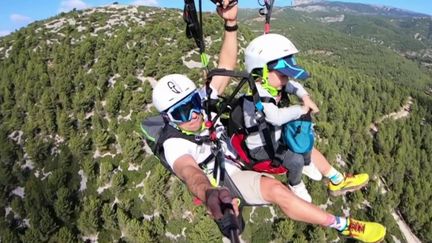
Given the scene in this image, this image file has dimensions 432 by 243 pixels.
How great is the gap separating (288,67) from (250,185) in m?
2.18

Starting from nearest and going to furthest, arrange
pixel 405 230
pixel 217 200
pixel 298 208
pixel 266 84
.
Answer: pixel 217 200 < pixel 298 208 < pixel 266 84 < pixel 405 230

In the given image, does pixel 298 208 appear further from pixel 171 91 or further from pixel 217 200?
pixel 171 91

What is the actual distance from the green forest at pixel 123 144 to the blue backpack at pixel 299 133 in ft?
105

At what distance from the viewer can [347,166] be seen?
62.4m

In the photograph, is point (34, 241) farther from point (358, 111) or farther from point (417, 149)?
point (417, 149)

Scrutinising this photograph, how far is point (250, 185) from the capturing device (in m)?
7.63

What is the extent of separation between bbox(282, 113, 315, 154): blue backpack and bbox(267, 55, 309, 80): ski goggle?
70 centimetres

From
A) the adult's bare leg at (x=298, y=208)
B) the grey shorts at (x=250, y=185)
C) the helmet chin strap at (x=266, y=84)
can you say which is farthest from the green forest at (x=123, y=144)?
the helmet chin strap at (x=266, y=84)

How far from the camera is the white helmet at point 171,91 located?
7.54 metres

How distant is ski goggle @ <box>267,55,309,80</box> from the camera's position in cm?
713

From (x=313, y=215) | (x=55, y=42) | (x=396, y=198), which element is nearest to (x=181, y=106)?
(x=313, y=215)

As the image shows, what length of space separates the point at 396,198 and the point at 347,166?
27.2 ft

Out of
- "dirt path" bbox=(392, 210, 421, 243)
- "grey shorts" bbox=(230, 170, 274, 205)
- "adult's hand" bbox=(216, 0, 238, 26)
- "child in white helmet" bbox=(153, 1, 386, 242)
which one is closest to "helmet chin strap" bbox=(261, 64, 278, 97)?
"child in white helmet" bbox=(153, 1, 386, 242)

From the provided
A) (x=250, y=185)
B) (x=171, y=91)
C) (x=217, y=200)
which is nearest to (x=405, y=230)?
(x=250, y=185)
